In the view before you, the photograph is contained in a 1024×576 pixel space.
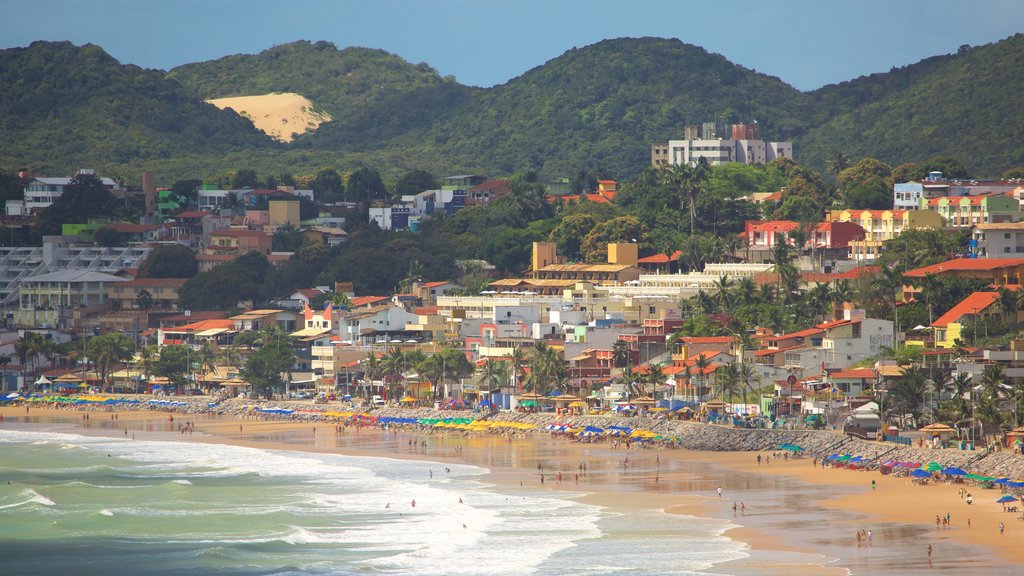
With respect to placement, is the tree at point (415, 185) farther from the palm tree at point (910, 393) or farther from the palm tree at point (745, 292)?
the palm tree at point (910, 393)

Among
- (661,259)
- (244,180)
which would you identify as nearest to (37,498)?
(661,259)

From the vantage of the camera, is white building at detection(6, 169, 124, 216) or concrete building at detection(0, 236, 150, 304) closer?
concrete building at detection(0, 236, 150, 304)

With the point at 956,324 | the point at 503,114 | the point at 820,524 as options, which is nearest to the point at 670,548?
the point at 820,524

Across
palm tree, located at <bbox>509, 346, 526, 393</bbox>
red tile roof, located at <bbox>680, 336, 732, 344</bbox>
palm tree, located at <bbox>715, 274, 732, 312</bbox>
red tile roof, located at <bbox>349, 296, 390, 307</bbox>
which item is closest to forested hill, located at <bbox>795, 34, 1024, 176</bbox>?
palm tree, located at <bbox>715, 274, 732, 312</bbox>

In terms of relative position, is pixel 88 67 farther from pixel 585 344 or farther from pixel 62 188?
pixel 585 344

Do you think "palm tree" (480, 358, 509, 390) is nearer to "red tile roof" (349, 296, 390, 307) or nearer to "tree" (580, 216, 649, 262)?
"red tile roof" (349, 296, 390, 307)

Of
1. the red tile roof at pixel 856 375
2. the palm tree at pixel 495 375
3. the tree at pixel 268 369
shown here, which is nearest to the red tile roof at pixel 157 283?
the tree at pixel 268 369
